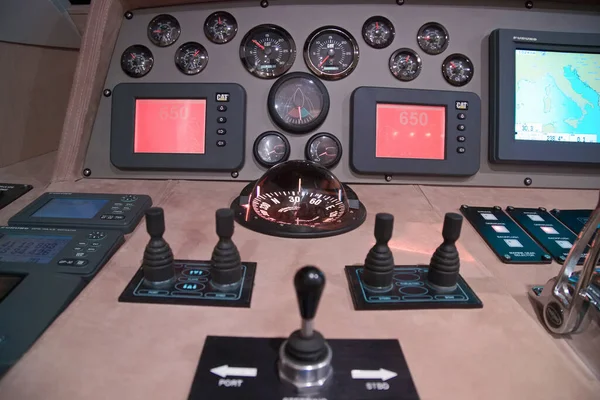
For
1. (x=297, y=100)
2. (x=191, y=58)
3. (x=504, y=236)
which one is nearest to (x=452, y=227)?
(x=504, y=236)

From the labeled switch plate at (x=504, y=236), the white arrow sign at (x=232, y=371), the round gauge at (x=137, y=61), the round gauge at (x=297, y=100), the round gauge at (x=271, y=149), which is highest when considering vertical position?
the round gauge at (x=137, y=61)

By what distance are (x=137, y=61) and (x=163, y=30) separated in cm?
14

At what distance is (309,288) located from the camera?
608 mm

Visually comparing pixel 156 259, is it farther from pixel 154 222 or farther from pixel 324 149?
pixel 324 149

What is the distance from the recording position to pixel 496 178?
60.4 inches

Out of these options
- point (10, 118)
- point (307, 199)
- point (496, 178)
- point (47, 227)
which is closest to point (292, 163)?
point (307, 199)

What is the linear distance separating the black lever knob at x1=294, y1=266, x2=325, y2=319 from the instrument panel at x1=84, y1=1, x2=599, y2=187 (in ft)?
2.99

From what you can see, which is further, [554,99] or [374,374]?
[554,99]

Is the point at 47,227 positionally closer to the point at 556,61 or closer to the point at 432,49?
the point at 432,49

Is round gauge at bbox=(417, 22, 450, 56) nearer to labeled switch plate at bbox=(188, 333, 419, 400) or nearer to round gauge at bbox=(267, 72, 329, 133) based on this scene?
round gauge at bbox=(267, 72, 329, 133)

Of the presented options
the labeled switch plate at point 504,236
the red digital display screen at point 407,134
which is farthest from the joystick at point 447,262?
the red digital display screen at point 407,134

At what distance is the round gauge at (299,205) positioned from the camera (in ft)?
3.65

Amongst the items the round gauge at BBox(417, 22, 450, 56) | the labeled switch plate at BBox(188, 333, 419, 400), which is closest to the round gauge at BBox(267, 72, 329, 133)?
the round gauge at BBox(417, 22, 450, 56)

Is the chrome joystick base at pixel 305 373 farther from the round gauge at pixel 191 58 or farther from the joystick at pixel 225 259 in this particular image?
the round gauge at pixel 191 58
